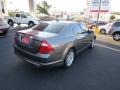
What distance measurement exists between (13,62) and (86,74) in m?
2.60

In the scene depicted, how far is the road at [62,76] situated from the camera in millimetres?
4023

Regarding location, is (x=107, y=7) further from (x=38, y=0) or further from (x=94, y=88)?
(x=38, y=0)

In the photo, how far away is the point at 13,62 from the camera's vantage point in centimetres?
555

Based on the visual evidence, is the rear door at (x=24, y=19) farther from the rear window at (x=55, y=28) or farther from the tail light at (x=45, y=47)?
the tail light at (x=45, y=47)

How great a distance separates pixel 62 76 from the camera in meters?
4.58

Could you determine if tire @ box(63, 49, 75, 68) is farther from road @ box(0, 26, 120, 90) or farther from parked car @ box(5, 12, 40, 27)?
parked car @ box(5, 12, 40, 27)

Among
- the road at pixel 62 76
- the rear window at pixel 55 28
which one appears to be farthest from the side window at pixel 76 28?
the road at pixel 62 76

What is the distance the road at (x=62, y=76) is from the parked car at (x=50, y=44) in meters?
0.42

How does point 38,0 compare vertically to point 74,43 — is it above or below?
above

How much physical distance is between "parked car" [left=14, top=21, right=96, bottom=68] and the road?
424mm

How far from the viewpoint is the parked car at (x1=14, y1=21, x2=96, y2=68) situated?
4215 mm

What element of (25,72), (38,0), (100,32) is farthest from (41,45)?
(38,0)

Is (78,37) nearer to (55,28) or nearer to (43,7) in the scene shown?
(55,28)

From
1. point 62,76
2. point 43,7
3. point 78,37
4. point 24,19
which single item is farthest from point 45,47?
point 43,7
